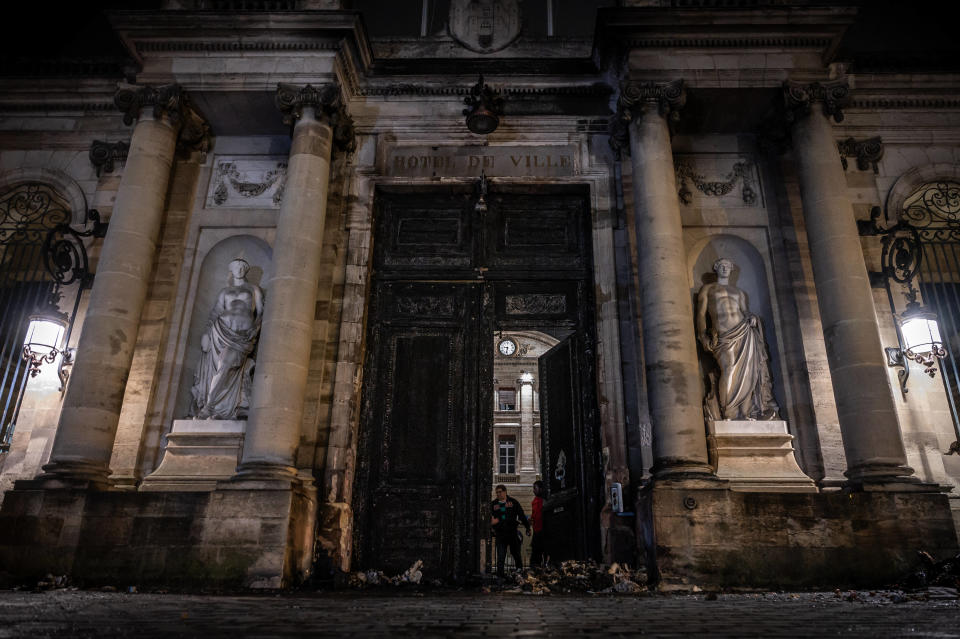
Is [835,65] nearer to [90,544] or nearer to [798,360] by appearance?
[798,360]

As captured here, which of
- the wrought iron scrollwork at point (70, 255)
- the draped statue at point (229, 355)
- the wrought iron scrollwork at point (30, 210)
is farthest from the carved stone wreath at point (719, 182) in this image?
the wrought iron scrollwork at point (30, 210)

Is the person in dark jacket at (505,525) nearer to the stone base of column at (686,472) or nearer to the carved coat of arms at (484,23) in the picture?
the stone base of column at (686,472)

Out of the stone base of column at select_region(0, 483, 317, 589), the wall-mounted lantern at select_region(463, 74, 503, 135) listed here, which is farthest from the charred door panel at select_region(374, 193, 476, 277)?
the stone base of column at select_region(0, 483, 317, 589)

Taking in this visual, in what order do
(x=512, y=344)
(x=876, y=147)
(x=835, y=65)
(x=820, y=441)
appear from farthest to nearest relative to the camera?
1. (x=512, y=344)
2. (x=876, y=147)
3. (x=835, y=65)
4. (x=820, y=441)

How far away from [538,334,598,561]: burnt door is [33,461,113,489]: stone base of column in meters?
6.78

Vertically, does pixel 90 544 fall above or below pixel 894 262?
below

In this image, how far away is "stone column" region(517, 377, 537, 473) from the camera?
31719mm

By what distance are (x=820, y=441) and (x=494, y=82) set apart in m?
8.20

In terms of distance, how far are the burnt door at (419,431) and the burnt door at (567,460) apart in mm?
1579

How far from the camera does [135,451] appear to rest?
9922 millimetres

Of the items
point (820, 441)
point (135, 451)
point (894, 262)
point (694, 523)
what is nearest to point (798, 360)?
point (820, 441)

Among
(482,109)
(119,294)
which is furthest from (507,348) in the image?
(119,294)

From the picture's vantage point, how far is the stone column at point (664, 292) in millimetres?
8789

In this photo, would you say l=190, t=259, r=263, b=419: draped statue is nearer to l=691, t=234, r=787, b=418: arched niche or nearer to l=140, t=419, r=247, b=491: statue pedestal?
l=140, t=419, r=247, b=491: statue pedestal
